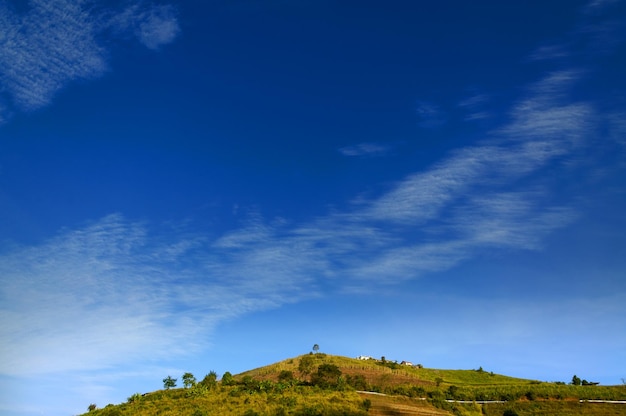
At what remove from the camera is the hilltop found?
6200cm

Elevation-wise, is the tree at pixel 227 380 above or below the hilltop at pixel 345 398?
above

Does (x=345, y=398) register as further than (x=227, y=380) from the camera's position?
No

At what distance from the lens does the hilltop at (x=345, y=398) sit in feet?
203

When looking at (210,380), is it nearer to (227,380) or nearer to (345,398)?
(227,380)

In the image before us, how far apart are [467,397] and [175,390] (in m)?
48.4

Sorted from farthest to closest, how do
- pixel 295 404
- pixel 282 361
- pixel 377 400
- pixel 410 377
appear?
pixel 282 361, pixel 410 377, pixel 377 400, pixel 295 404

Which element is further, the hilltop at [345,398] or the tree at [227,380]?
the tree at [227,380]

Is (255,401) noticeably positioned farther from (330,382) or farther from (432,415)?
(432,415)

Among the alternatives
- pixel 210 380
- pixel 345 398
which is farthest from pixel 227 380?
pixel 345 398

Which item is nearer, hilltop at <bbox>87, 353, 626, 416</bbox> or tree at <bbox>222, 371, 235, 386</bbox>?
hilltop at <bbox>87, 353, 626, 416</bbox>

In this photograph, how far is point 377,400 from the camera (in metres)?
66.4

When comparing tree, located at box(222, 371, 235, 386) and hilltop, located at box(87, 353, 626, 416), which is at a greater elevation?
tree, located at box(222, 371, 235, 386)

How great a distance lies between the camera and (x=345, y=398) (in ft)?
212

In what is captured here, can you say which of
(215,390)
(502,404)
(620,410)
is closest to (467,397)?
(502,404)
